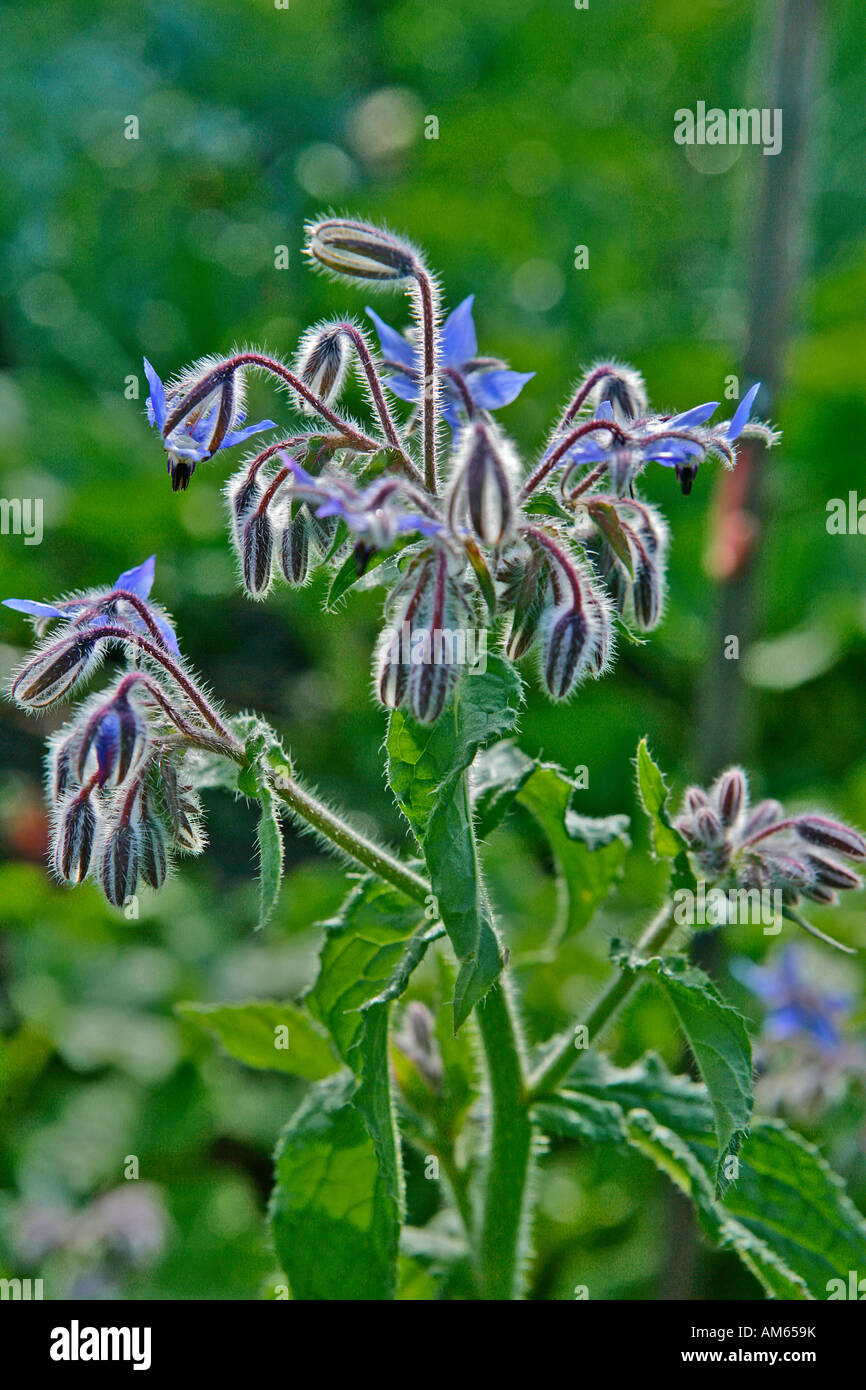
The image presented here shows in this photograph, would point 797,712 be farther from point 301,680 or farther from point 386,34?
point 386,34

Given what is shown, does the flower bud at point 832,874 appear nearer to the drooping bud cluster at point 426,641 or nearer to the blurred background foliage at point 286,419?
the blurred background foliage at point 286,419

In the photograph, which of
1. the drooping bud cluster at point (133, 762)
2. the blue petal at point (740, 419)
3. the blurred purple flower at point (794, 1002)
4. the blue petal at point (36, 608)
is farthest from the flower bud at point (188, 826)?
the blurred purple flower at point (794, 1002)

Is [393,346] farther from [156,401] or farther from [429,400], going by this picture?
[156,401]

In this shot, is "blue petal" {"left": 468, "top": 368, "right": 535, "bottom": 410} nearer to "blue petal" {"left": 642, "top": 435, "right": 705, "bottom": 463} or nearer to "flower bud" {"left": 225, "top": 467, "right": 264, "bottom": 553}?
"blue petal" {"left": 642, "top": 435, "right": 705, "bottom": 463}

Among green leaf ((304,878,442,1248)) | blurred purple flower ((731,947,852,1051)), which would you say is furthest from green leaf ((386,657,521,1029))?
blurred purple flower ((731,947,852,1051))

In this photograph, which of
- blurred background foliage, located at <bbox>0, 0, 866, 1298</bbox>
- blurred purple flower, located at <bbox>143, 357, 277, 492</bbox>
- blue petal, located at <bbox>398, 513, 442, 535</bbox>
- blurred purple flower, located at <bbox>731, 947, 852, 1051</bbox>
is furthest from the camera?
blurred background foliage, located at <bbox>0, 0, 866, 1298</bbox>
